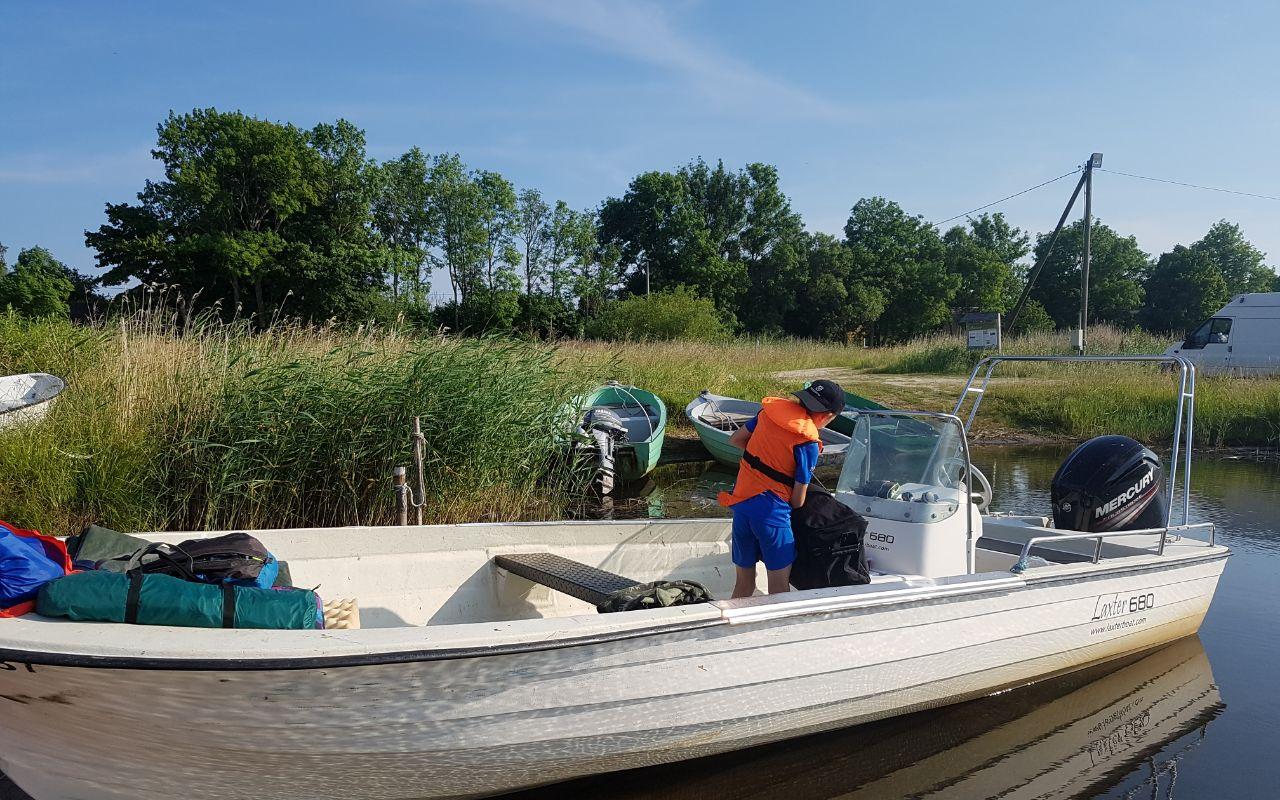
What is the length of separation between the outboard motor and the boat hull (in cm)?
525

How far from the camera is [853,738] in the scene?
424 cm

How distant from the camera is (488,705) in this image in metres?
3.04

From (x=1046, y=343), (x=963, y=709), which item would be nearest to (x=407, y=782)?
(x=963, y=709)

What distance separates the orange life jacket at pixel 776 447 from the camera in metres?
4.04

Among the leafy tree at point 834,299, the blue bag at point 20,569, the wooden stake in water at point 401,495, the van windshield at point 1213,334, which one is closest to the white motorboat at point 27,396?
the wooden stake in water at point 401,495

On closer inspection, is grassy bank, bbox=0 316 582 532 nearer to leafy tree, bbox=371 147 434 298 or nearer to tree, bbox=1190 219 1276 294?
leafy tree, bbox=371 147 434 298

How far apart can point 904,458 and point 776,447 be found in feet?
3.42

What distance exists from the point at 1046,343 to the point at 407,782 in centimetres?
2503

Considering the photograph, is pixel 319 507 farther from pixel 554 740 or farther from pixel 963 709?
pixel 963 709

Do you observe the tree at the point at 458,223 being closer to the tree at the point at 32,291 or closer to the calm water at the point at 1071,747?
the tree at the point at 32,291

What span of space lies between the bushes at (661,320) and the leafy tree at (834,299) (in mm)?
13906

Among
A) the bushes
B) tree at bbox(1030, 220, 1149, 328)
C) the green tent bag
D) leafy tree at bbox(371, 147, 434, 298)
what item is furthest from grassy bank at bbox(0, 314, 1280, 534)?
tree at bbox(1030, 220, 1149, 328)

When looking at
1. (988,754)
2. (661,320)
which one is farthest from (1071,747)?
(661,320)

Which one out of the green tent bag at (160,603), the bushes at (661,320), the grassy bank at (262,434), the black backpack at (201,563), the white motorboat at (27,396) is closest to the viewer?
the green tent bag at (160,603)
